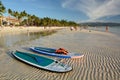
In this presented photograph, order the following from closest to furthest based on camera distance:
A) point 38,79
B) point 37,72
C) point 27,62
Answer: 1. point 38,79
2. point 37,72
3. point 27,62

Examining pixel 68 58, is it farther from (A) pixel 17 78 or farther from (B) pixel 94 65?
(A) pixel 17 78

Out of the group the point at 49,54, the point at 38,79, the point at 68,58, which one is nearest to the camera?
the point at 38,79

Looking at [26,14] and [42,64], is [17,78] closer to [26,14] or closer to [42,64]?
[42,64]

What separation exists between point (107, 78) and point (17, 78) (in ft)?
14.3

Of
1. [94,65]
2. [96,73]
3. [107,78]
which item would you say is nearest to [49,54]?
[94,65]

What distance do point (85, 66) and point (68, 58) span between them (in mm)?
2095

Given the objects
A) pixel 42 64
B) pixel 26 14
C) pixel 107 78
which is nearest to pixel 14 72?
pixel 42 64

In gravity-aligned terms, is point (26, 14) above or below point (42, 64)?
above

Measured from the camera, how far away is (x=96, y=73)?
8.48m

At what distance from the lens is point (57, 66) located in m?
8.80

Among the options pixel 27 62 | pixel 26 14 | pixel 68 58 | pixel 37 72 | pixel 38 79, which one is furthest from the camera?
pixel 26 14

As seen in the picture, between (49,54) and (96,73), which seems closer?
(96,73)

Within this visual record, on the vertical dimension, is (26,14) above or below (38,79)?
above

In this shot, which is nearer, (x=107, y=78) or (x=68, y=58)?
(x=107, y=78)
